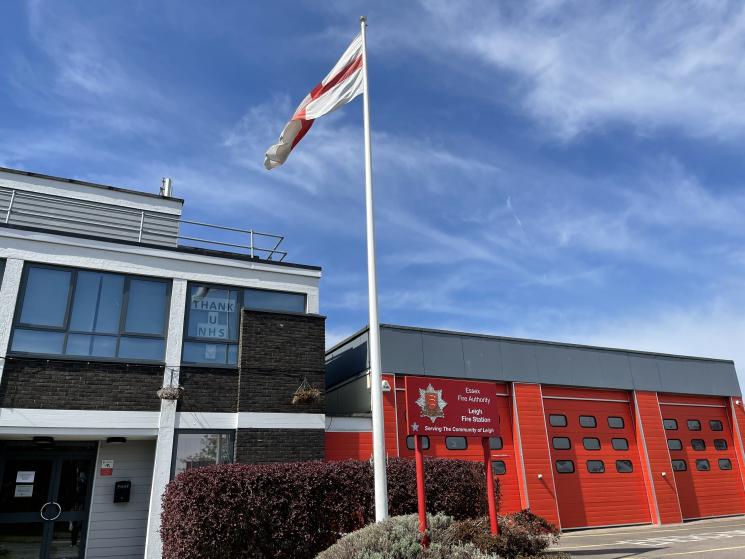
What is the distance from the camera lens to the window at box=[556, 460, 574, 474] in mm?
17000

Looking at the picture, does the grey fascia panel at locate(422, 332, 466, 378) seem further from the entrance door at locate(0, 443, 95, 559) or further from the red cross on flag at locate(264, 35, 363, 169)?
the entrance door at locate(0, 443, 95, 559)

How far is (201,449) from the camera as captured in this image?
11844mm

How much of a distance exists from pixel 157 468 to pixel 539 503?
10.3 m

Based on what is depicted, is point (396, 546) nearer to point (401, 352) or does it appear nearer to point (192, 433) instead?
point (192, 433)

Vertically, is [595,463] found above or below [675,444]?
below

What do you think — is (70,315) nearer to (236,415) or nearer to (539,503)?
(236,415)

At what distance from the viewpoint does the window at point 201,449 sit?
1166 centimetres

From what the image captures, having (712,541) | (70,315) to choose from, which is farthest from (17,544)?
(712,541)

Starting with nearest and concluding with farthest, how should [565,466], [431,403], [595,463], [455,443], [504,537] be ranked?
[504,537], [431,403], [455,443], [565,466], [595,463]

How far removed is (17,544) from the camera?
10.9 metres

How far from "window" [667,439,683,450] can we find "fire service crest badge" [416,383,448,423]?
47.4 ft

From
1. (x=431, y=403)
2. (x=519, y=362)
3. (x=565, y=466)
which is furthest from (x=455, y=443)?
(x=431, y=403)

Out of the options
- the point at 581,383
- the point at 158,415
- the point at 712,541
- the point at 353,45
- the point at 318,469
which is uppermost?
the point at 353,45

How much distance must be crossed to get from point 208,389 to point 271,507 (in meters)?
3.28
